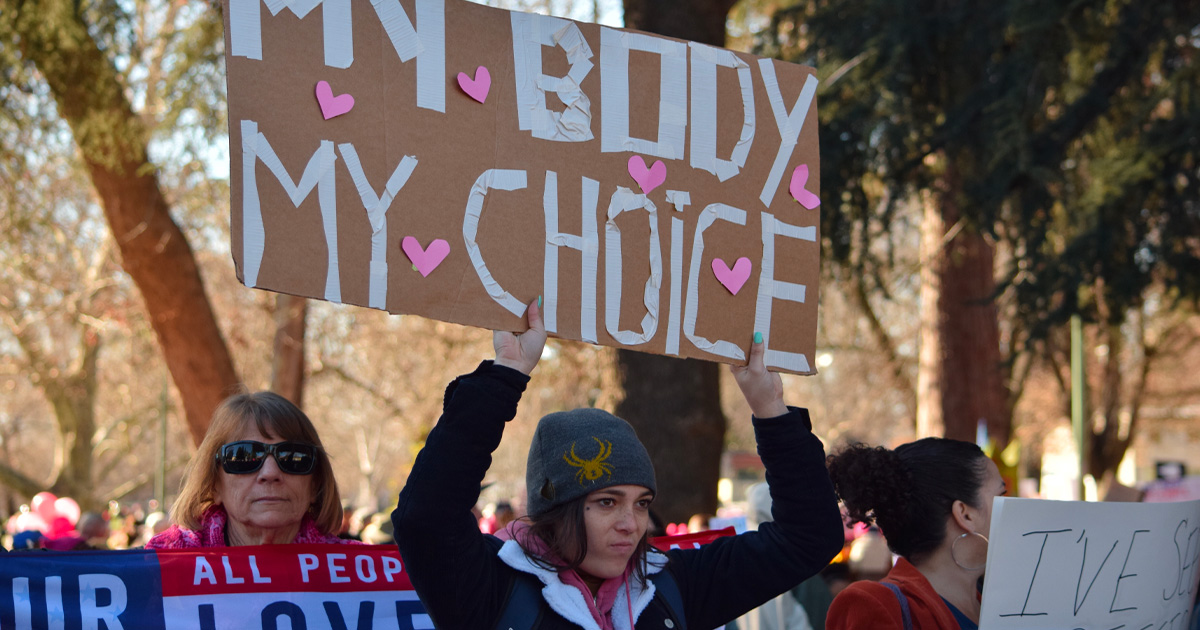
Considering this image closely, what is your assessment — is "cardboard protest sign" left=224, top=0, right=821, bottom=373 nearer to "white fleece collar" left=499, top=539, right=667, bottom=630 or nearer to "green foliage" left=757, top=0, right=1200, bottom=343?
"white fleece collar" left=499, top=539, right=667, bottom=630

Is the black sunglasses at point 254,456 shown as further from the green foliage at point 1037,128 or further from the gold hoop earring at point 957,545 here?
the green foliage at point 1037,128

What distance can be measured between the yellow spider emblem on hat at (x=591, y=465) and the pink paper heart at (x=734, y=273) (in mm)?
661

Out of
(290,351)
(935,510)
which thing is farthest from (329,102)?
(290,351)

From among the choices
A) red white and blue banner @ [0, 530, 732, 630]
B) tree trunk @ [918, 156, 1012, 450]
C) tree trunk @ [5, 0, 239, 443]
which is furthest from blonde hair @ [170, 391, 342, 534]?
tree trunk @ [918, 156, 1012, 450]

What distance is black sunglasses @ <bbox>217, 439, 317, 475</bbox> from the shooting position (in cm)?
319

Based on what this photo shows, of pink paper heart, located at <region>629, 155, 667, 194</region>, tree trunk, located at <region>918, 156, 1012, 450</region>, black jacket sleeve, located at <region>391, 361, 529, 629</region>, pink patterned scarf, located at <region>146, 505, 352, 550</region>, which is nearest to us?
black jacket sleeve, located at <region>391, 361, 529, 629</region>

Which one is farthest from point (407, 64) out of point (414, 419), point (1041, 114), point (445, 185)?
point (414, 419)

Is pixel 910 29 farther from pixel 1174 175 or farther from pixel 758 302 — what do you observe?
pixel 758 302

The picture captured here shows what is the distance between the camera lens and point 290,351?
13.5 m

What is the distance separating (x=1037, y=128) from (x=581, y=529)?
651 cm

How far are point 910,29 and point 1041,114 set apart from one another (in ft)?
3.58

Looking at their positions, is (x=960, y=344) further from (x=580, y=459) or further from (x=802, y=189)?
(x=580, y=459)

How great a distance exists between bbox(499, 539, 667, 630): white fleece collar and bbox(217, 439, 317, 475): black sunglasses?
3.26 feet

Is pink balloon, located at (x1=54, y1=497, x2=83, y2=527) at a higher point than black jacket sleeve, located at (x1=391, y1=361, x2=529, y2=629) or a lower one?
lower
